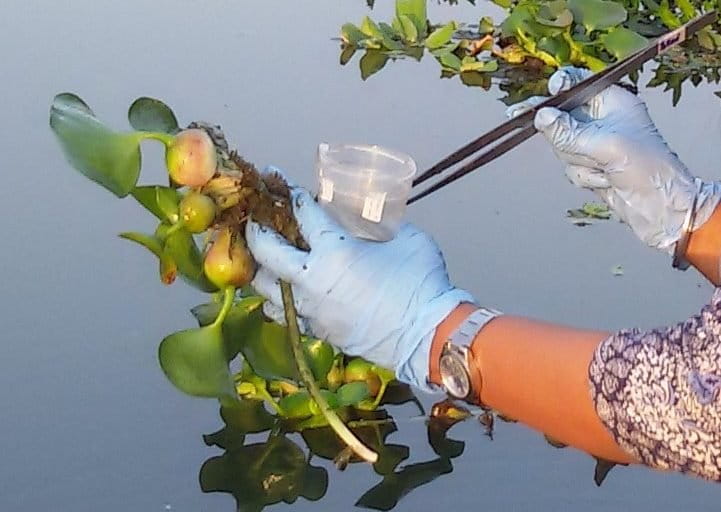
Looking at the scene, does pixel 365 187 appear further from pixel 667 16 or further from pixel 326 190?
pixel 667 16

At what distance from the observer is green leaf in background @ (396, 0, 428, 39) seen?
3.10 meters

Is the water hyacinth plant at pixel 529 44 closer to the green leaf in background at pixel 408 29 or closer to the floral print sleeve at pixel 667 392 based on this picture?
the green leaf in background at pixel 408 29

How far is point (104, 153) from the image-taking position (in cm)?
126

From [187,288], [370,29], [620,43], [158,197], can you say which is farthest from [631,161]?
Result: [370,29]

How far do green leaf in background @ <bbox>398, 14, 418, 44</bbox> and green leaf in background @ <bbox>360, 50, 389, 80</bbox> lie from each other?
0.31 feet

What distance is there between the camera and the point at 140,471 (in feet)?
5.32

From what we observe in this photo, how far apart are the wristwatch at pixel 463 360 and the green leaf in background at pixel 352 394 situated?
2.06 ft

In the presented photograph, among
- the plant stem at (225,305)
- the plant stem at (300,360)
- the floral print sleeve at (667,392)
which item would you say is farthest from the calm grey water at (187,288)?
the floral print sleeve at (667,392)

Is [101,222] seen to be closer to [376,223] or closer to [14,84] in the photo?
[14,84]

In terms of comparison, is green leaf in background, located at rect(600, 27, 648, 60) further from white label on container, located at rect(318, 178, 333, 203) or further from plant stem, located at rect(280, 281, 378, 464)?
white label on container, located at rect(318, 178, 333, 203)

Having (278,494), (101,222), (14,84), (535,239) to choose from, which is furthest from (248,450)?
(14,84)

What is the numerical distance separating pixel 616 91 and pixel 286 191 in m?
0.40

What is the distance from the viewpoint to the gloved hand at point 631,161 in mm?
1397

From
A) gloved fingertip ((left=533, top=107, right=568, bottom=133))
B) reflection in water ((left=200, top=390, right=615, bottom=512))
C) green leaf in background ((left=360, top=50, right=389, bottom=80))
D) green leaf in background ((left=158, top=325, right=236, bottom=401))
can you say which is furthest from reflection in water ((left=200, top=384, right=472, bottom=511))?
green leaf in background ((left=360, top=50, right=389, bottom=80))
